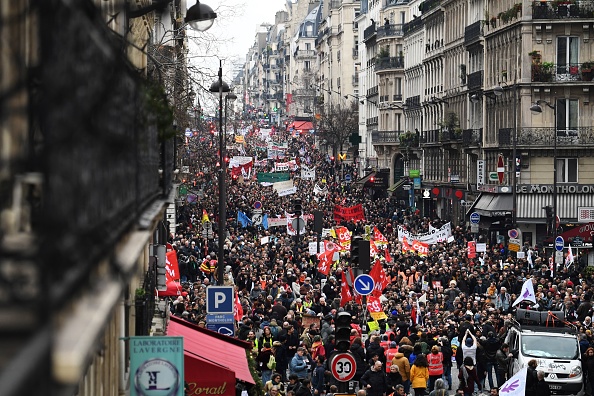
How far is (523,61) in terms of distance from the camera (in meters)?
64.4

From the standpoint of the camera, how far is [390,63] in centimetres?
11000

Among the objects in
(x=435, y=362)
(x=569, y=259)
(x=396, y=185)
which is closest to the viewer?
(x=435, y=362)

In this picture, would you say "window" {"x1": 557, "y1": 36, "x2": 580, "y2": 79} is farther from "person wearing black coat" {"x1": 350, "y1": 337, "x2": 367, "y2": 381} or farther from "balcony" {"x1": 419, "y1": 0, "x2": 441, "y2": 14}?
"person wearing black coat" {"x1": 350, "y1": 337, "x2": 367, "y2": 381}

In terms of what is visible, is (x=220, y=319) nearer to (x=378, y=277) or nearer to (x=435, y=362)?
(x=435, y=362)

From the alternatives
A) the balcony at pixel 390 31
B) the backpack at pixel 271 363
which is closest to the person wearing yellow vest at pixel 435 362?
the backpack at pixel 271 363

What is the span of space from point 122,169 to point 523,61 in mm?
59038

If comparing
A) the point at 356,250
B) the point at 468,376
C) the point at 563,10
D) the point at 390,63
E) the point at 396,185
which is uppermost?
the point at 390,63

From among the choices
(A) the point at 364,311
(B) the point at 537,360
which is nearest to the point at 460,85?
(A) the point at 364,311

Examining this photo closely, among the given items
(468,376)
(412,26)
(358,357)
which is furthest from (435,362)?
(412,26)

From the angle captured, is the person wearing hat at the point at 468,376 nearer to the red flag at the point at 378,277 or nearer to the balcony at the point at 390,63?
Result: the red flag at the point at 378,277

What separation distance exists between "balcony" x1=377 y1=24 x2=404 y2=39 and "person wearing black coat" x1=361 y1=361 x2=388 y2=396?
8985 cm

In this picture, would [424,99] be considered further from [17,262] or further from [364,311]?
[17,262]

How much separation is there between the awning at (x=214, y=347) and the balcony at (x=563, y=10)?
4431cm

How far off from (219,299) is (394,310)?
19.8 feet
